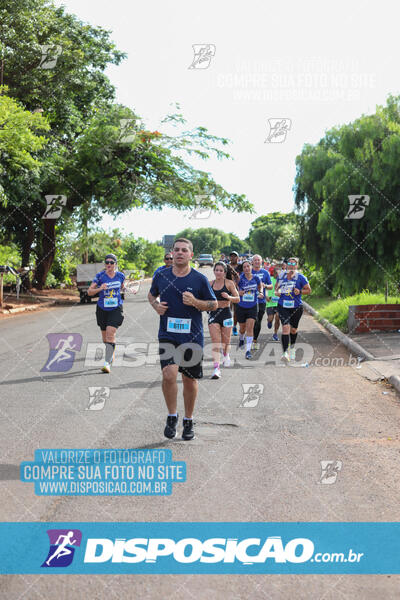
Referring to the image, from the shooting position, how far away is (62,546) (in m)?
3.69

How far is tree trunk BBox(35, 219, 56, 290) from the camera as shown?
3177 centimetres

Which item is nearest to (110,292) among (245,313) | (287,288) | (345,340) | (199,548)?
(245,313)

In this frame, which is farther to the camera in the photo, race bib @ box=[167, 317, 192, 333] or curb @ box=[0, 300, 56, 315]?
curb @ box=[0, 300, 56, 315]

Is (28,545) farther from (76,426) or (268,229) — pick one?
(268,229)

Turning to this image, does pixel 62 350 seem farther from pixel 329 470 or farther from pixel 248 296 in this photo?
pixel 329 470

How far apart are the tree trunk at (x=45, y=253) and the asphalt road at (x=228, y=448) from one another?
21.7m

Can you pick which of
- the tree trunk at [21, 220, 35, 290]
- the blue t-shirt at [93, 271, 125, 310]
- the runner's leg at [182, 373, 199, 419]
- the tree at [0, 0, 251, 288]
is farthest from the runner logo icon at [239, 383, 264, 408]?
the tree trunk at [21, 220, 35, 290]

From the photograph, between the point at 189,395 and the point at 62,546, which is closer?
the point at 62,546

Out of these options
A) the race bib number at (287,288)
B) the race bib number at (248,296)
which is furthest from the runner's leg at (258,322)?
the race bib number at (287,288)

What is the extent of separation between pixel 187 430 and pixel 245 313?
600cm

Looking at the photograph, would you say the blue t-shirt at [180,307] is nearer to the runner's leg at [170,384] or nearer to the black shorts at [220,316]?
the runner's leg at [170,384]

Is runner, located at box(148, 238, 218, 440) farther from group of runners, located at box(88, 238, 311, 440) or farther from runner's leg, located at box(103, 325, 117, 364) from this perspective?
runner's leg, located at box(103, 325, 117, 364)

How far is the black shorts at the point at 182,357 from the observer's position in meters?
5.91

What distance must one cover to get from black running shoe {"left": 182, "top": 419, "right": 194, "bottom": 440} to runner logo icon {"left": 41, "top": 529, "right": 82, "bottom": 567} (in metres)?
2.18
